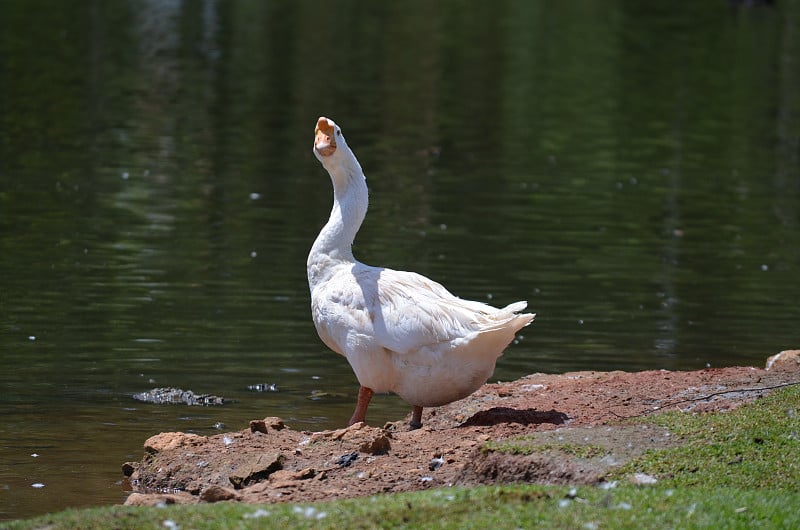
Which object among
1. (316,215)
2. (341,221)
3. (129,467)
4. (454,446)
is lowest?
(316,215)

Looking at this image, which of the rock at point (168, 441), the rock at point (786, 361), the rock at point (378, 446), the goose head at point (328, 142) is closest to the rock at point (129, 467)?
the rock at point (168, 441)

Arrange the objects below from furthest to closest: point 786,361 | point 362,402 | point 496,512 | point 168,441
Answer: point 786,361 < point 362,402 < point 168,441 < point 496,512

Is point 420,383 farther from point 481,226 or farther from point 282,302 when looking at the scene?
point 481,226

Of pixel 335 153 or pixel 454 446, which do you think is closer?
pixel 454 446

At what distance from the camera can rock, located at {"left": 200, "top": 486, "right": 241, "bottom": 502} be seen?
948cm

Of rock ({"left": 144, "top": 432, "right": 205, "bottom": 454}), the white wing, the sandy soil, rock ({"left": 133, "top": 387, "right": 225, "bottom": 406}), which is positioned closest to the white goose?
the white wing

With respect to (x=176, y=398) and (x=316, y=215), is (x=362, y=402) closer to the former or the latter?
(x=176, y=398)

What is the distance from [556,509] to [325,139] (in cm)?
436

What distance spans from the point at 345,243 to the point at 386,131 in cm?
2198

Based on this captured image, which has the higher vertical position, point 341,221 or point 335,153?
point 335,153

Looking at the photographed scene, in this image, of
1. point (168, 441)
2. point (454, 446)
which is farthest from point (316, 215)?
point (454, 446)

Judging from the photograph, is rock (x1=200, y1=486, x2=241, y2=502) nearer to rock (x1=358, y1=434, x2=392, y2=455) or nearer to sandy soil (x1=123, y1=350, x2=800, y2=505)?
sandy soil (x1=123, y1=350, x2=800, y2=505)

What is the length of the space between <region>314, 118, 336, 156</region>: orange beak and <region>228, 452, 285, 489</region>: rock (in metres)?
2.55

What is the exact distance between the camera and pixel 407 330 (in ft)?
35.4
